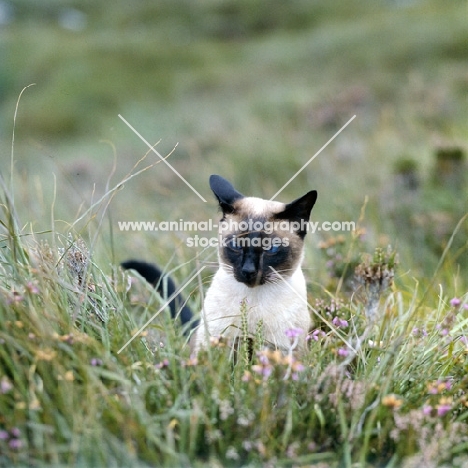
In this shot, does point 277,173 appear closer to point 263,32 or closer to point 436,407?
point 436,407

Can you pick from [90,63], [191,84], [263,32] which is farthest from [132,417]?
[263,32]

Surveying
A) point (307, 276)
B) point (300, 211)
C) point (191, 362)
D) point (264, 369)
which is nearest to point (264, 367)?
point (264, 369)

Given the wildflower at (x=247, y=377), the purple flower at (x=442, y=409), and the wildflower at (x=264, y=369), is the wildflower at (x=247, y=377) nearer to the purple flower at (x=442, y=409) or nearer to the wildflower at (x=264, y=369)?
the wildflower at (x=264, y=369)

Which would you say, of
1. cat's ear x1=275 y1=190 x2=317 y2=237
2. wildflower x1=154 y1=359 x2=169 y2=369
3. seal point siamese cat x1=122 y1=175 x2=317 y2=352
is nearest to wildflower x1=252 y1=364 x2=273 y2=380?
wildflower x1=154 y1=359 x2=169 y2=369

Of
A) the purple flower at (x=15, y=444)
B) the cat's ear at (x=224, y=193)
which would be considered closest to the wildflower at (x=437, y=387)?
the cat's ear at (x=224, y=193)

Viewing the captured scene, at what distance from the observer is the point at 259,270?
9.41 ft

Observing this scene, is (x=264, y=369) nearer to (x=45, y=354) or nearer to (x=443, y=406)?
(x=443, y=406)

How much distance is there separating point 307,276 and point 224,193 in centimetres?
135

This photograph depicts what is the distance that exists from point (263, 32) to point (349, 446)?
24.2 m

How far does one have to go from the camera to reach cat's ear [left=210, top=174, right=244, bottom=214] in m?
3.09

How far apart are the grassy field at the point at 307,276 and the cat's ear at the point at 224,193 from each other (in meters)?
0.38

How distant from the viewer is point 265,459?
197cm

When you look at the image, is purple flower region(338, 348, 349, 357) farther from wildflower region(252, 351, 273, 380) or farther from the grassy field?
wildflower region(252, 351, 273, 380)

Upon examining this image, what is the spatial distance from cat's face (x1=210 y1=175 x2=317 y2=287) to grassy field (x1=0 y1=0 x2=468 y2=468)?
0.21m
